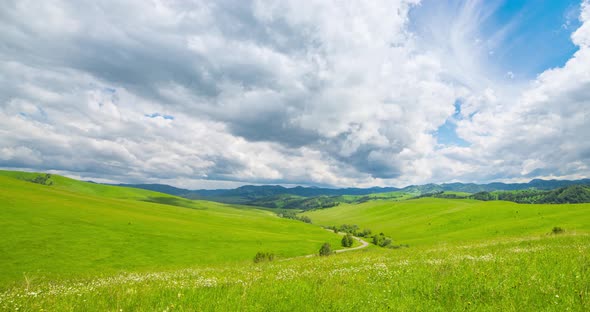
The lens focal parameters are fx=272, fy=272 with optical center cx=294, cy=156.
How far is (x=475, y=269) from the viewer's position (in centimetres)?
976

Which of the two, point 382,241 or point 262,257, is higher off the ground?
point 262,257

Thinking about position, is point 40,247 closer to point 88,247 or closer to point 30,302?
point 88,247

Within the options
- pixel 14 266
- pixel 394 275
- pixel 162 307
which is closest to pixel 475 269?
pixel 394 275

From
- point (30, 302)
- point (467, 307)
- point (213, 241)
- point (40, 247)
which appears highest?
point (467, 307)

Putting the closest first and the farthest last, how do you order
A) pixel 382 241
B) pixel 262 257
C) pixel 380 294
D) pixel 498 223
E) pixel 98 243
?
pixel 380 294, pixel 262 257, pixel 98 243, pixel 498 223, pixel 382 241

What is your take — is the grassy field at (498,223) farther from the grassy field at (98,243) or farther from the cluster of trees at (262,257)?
the grassy field at (98,243)

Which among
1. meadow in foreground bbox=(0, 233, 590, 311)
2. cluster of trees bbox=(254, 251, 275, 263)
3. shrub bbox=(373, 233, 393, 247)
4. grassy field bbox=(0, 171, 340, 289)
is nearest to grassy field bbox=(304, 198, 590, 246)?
shrub bbox=(373, 233, 393, 247)

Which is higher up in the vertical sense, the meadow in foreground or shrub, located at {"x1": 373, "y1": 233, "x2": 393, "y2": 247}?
the meadow in foreground

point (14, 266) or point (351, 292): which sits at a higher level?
point (351, 292)

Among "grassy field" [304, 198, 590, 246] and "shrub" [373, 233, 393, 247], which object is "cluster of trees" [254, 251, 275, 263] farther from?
"shrub" [373, 233, 393, 247]

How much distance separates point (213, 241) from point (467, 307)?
92430mm

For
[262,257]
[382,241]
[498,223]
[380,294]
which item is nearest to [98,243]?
[262,257]

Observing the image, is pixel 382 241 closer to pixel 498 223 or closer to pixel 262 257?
pixel 498 223

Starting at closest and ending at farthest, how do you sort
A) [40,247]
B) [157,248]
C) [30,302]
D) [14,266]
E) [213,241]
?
[30,302] → [14,266] → [40,247] → [157,248] → [213,241]
